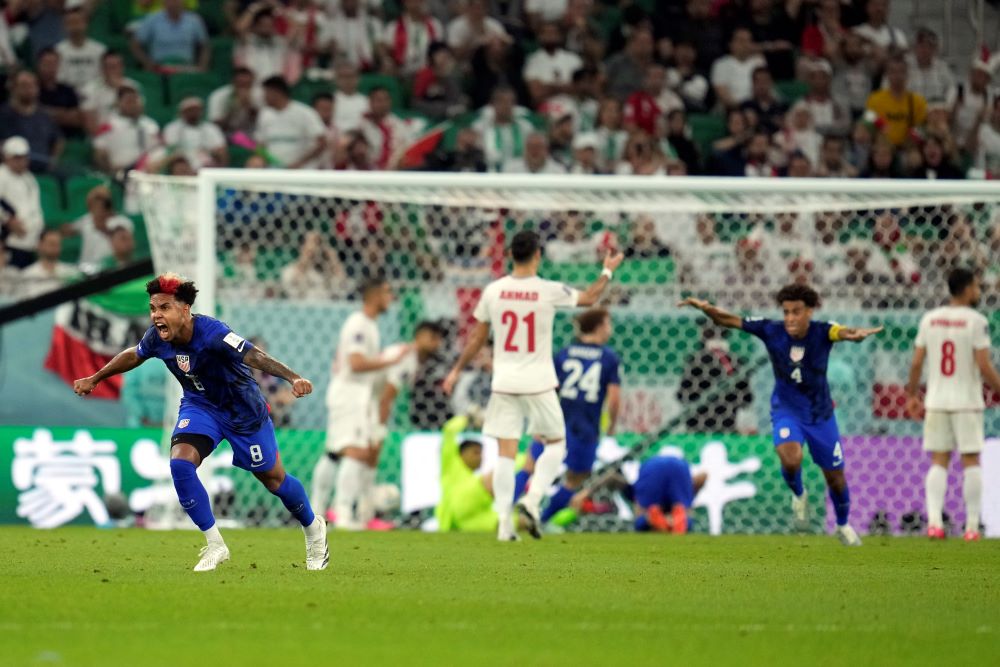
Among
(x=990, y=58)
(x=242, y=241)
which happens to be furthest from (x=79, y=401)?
(x=990, y=58)

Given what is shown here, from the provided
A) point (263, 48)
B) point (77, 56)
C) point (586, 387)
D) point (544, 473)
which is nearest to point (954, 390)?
point (586, 387)

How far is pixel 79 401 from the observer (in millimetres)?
16234

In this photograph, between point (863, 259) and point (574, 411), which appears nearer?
point (574, 411)

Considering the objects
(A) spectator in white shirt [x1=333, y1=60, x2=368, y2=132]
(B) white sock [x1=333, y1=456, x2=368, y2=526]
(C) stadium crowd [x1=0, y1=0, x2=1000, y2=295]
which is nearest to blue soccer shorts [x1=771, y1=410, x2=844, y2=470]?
(B) white sock [x1=333, y1=456, x2=368, y2=526]

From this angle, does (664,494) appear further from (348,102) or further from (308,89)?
(308,89)

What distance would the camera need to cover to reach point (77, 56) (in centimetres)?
2058

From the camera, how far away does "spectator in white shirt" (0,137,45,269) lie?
1819 cm

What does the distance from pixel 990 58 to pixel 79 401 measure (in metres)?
12.9

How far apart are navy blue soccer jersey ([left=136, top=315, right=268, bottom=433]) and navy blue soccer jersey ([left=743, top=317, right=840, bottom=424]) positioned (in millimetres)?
4882

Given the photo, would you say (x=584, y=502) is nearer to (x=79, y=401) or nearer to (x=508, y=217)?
(x=508, y=217)

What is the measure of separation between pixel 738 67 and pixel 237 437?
14137 millimetres

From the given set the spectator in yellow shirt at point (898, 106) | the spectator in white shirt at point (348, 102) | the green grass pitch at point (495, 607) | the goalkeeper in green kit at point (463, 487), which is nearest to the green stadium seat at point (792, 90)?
the spectator in yellow shirt at point (898, 106)

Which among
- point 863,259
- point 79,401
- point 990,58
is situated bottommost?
point 79,401

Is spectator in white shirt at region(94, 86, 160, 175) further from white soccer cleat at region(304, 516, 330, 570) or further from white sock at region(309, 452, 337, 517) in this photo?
white soccer cleat at region(304, 516, 330, 570)
